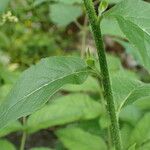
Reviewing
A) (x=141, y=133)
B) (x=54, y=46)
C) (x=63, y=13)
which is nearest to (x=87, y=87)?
(x=141, y=133)

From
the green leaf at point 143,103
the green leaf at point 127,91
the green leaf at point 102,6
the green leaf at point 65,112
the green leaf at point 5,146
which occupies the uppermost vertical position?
the green leaf at point 143,103

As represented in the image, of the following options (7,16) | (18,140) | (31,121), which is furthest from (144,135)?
(18,140)

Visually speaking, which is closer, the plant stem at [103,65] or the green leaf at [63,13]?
the plant stem at [103,65]

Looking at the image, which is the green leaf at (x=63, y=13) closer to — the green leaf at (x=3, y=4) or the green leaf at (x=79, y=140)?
the green leaf at (x=79, y=140)

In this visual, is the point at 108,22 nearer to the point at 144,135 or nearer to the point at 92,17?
the point at 144,135

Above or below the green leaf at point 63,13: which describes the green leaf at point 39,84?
below

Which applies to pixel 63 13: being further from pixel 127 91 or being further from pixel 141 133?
pixel 127 91

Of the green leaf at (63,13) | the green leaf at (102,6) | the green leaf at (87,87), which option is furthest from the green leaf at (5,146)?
the green leaf at (63,13)
